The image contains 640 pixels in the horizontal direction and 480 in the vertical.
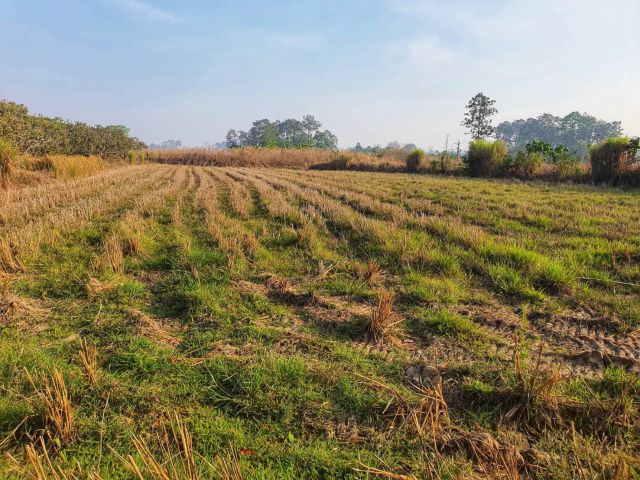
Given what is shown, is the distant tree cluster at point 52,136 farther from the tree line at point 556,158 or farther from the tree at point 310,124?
the tree at point 310,124

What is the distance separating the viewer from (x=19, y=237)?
4996mm

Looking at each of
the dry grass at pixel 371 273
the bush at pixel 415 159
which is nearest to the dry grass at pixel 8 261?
the dry grass at pixel 371 273

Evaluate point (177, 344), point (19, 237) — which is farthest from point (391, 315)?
point (19, 237)

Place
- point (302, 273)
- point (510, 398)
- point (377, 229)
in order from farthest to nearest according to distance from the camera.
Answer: point (377, 229) < point (302, 273) < point (510, 398)

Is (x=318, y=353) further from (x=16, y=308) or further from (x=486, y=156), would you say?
(x=486, y=156)

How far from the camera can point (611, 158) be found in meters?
16.0

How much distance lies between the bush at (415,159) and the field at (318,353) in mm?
20707

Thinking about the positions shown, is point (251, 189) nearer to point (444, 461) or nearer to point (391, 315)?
point (391, 315)

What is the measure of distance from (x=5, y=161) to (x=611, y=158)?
23.2 meters

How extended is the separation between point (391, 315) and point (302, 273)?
164 cm

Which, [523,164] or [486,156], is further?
[486,156]

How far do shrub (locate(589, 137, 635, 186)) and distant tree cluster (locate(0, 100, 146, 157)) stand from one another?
2365cm

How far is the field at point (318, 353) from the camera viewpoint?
1.92 metres

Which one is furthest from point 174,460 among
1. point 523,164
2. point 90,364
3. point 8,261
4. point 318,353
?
point 523,164
